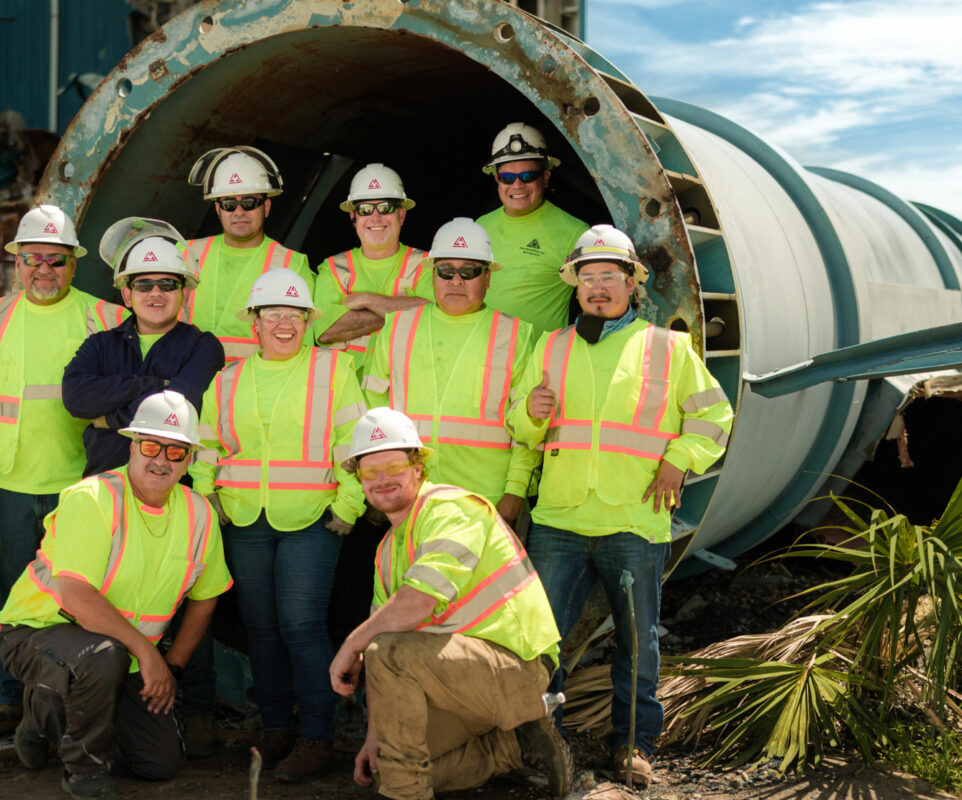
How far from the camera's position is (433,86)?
5.91 meters

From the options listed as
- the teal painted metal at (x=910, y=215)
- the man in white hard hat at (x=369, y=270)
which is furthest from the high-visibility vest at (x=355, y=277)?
the teal painted metal at (x=910, y=215)

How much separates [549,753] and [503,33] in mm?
2653

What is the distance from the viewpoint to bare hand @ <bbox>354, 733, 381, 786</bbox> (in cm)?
364

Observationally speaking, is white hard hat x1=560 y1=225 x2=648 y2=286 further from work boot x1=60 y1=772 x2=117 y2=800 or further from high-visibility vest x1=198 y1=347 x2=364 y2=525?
work boot x1=60 y1=772 x2=117 y2=800

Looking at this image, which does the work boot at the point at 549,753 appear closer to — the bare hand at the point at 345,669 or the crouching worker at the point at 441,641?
the crouching worker at the point at 441,641

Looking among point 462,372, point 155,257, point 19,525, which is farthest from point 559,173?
point 19,525

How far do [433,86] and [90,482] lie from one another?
3018 mm

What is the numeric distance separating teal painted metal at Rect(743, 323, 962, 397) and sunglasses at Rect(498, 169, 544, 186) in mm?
1230

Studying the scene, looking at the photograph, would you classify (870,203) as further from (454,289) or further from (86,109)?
(86,109)

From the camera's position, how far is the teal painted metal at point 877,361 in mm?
4062

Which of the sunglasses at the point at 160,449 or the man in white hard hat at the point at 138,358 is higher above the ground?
the man in white hard hat at the point at 138,358

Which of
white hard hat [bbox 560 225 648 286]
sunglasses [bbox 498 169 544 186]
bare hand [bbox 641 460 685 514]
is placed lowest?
bare hand [bbox 641 460 685 514]

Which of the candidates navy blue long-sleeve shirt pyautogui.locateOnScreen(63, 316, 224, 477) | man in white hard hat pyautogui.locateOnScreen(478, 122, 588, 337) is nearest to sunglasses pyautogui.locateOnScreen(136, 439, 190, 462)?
navy blue long-sleeve shirt pyautogui.locateOnScreen(63, 316, 224, 477)

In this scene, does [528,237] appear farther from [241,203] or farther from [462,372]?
[241,203]
